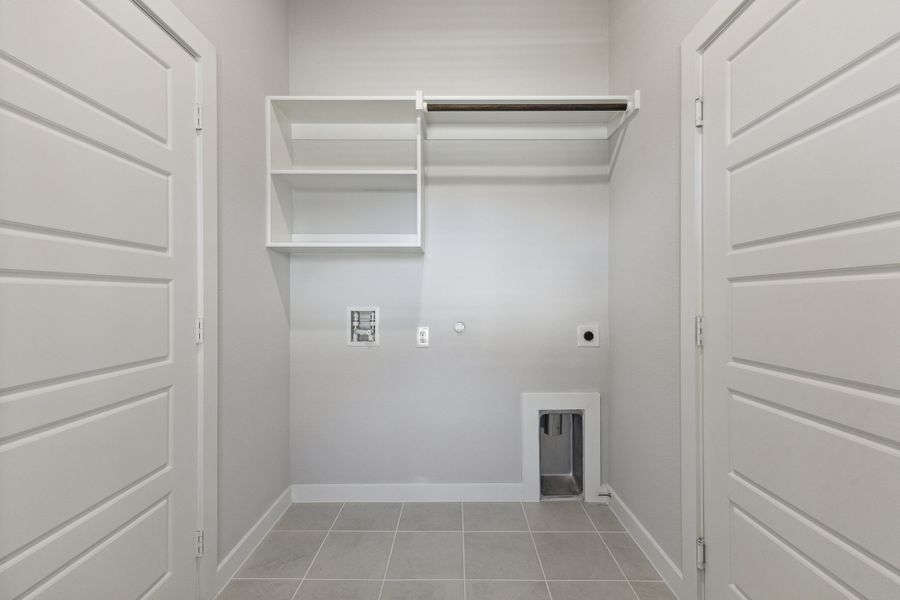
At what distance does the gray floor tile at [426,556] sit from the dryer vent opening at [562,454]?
2.34 ft

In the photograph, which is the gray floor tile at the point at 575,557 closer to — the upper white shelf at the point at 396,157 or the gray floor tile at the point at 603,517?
the gray floor tile at the point at 603,517

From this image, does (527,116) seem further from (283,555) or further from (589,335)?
(283,555)

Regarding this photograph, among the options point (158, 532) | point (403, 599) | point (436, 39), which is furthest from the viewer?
point (436, 39)

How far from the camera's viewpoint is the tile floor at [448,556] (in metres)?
1.63

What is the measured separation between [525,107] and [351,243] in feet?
3.82

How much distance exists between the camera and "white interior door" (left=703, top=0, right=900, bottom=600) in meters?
0.85

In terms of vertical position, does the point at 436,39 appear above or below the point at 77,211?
above

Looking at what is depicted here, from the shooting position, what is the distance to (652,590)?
1.63 metres

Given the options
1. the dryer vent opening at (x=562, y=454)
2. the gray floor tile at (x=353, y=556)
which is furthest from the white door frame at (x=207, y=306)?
the dryer vent opening at (x=562, y=454)

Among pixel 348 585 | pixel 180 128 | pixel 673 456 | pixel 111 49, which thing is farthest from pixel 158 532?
pixel 673 456

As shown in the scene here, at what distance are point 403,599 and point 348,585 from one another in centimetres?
25

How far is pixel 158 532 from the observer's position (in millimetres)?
1318

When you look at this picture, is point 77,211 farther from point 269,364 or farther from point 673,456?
point 673,456

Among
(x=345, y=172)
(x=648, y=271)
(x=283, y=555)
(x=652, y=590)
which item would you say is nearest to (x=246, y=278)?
(x=345, y=172)
